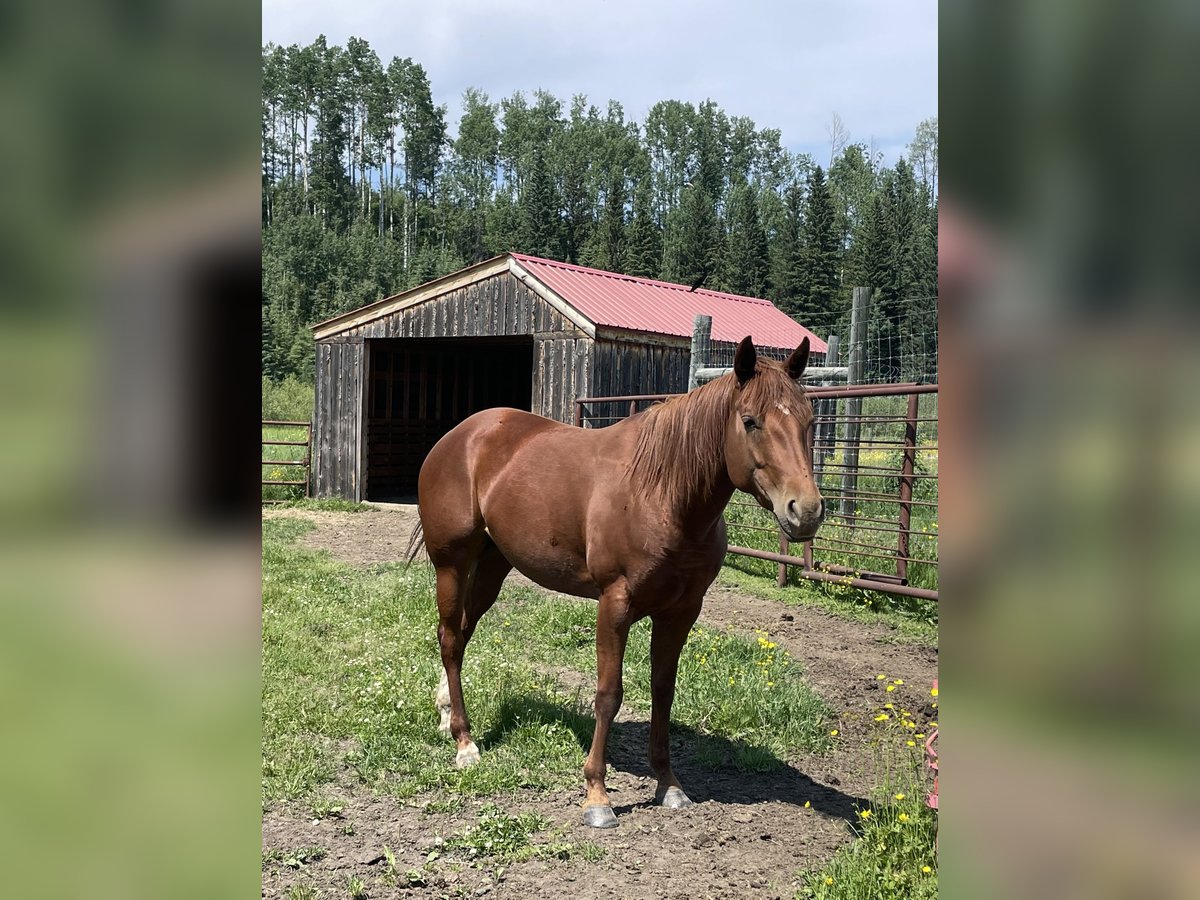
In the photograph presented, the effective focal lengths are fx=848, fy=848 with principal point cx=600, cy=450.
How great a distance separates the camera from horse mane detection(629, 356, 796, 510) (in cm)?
320

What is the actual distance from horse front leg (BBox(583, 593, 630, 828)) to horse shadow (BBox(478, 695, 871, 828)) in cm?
19

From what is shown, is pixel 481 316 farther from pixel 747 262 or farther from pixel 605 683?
pixel 747 262

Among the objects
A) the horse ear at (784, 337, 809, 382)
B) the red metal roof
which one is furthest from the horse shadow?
the red metal roof

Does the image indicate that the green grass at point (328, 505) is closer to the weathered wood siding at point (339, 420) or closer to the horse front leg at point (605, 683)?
the weathered wood siding at point (339, 420)

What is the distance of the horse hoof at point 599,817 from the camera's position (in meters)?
3.41

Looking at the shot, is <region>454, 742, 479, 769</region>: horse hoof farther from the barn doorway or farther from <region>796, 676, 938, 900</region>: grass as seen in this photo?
the barn doorway

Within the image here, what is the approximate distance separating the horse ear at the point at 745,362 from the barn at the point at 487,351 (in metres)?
7.24

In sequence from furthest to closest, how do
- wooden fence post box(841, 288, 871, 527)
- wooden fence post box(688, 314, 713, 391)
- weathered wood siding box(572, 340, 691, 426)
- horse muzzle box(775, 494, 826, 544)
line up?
1. weathered wood siding box(572, 340, 691, 426)
2. wooden fence post box(688, 314, 713, 391)
3. wooden fence post box(841, 288, 871, 527)
4. horse muzzle box(775, 494, 826, 544)

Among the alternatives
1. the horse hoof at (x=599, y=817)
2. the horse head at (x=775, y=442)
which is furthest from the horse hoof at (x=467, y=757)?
the horse head at (x=775, y=442)

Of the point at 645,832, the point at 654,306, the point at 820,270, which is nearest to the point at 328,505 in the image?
the point at 654,306
